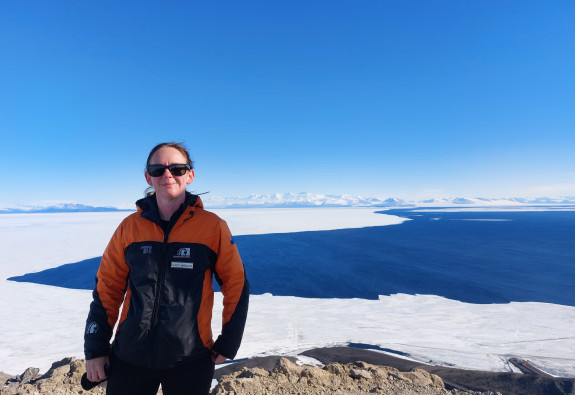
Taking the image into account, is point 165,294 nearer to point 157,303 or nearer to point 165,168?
point 157,303

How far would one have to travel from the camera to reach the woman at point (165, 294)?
61.9 inches

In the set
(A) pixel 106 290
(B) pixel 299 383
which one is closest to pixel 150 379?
(A) pixel 106 290

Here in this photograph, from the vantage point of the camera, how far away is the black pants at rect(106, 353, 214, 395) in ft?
5.19

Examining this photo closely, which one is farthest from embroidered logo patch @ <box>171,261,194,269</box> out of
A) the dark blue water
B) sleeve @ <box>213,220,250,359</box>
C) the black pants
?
the dark blue water

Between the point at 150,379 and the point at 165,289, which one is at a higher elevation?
the point at 165,289

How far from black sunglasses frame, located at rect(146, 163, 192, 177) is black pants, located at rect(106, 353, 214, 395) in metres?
1.00

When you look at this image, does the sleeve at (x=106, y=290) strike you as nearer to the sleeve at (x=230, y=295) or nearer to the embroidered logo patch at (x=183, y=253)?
the embroidered logo patch at (x=183, y=253)

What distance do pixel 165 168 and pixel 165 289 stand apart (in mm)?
646

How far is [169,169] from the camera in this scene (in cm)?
171

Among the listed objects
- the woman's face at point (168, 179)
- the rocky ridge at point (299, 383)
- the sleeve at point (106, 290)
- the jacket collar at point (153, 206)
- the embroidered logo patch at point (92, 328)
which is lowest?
the rocky ridge at point (299, 383)

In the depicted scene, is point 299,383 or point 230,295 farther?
point 299,383

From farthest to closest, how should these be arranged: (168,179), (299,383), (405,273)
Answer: (405,273) < (299,383) < (168,179)

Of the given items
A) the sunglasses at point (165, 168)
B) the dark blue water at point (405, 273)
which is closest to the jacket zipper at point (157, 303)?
the sunglasses at point (165, 168)

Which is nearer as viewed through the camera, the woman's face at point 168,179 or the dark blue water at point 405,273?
the woman's face at point 168,179
